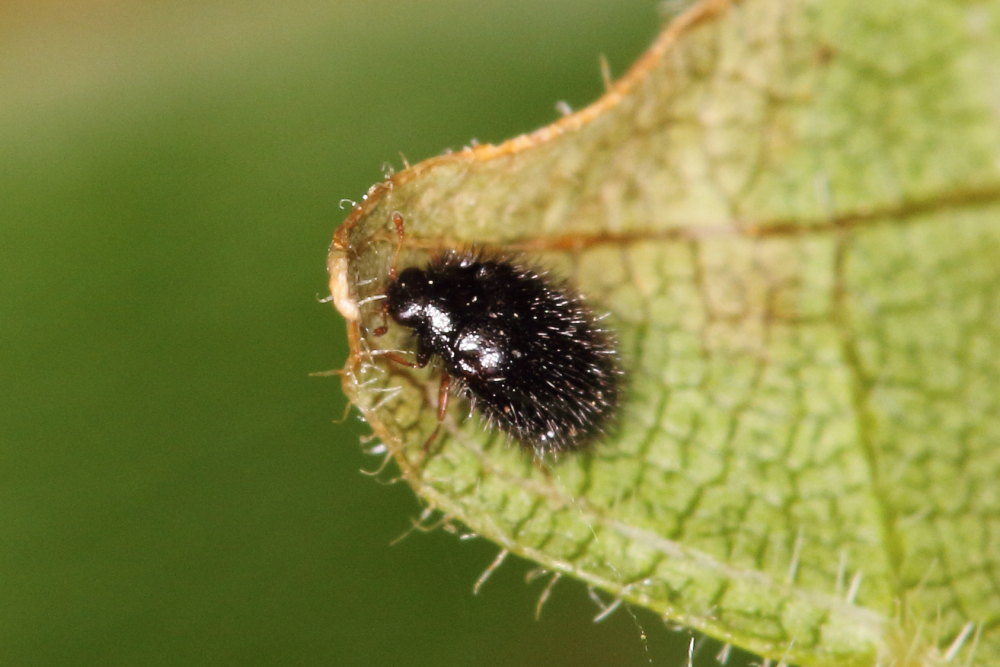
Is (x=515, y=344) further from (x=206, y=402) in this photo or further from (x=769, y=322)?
(x=206, y=402)

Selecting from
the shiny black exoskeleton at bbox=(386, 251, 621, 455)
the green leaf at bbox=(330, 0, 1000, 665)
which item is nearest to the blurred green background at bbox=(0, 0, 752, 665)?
the shiny black exoskeleton at bbox=(386, 251, 621, 455)

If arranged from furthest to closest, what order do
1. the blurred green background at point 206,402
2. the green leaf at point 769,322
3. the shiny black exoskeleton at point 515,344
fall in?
the blurred green background at point 206,402 < the shiny black exoskeleton at point 515,344 < the green leaf at point 769,322

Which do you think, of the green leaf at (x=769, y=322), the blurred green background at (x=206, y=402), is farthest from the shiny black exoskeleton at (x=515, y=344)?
the blurred green background at (x=206, y=402)

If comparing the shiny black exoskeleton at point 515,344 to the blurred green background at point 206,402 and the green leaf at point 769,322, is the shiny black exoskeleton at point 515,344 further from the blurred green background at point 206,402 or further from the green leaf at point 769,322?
the blurred green background at point 206,402

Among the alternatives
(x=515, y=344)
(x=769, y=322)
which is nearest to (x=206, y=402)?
(x=515, y=344)

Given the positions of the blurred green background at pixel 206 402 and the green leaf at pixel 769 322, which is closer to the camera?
the green leaf at pixel 769 322

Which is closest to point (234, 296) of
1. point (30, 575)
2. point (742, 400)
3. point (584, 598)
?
point (30, 575)
